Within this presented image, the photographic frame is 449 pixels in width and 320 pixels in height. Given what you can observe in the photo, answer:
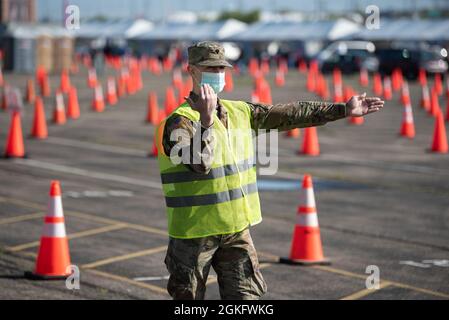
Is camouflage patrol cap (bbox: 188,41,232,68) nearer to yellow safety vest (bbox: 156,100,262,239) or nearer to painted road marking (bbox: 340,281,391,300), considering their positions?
yellow safety vest (bbox: 156,100,262,239)

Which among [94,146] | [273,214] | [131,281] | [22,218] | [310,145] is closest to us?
[131,281]

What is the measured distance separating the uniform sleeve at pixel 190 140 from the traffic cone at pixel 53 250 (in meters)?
4.04

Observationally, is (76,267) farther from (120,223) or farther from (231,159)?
(231,159)

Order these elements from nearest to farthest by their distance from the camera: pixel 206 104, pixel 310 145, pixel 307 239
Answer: pixel 206 104, pixel 307 239, pixel 310 145

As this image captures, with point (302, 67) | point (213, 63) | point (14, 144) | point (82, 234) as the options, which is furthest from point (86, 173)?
point (302, 67)

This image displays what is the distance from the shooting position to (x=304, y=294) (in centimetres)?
888

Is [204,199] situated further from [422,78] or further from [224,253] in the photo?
[422,78]

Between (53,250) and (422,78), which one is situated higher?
(422,78)

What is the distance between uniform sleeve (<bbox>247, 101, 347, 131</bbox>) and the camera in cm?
596

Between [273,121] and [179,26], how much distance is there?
230ft

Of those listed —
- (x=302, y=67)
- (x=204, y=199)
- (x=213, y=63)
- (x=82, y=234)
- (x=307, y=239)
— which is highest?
(x=213, y=63)

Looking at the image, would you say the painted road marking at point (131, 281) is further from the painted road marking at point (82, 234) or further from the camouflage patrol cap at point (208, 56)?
the camouflage patrol cap at point (208, 56)

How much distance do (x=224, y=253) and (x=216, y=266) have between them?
11 cm

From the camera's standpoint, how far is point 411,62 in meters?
44.1
